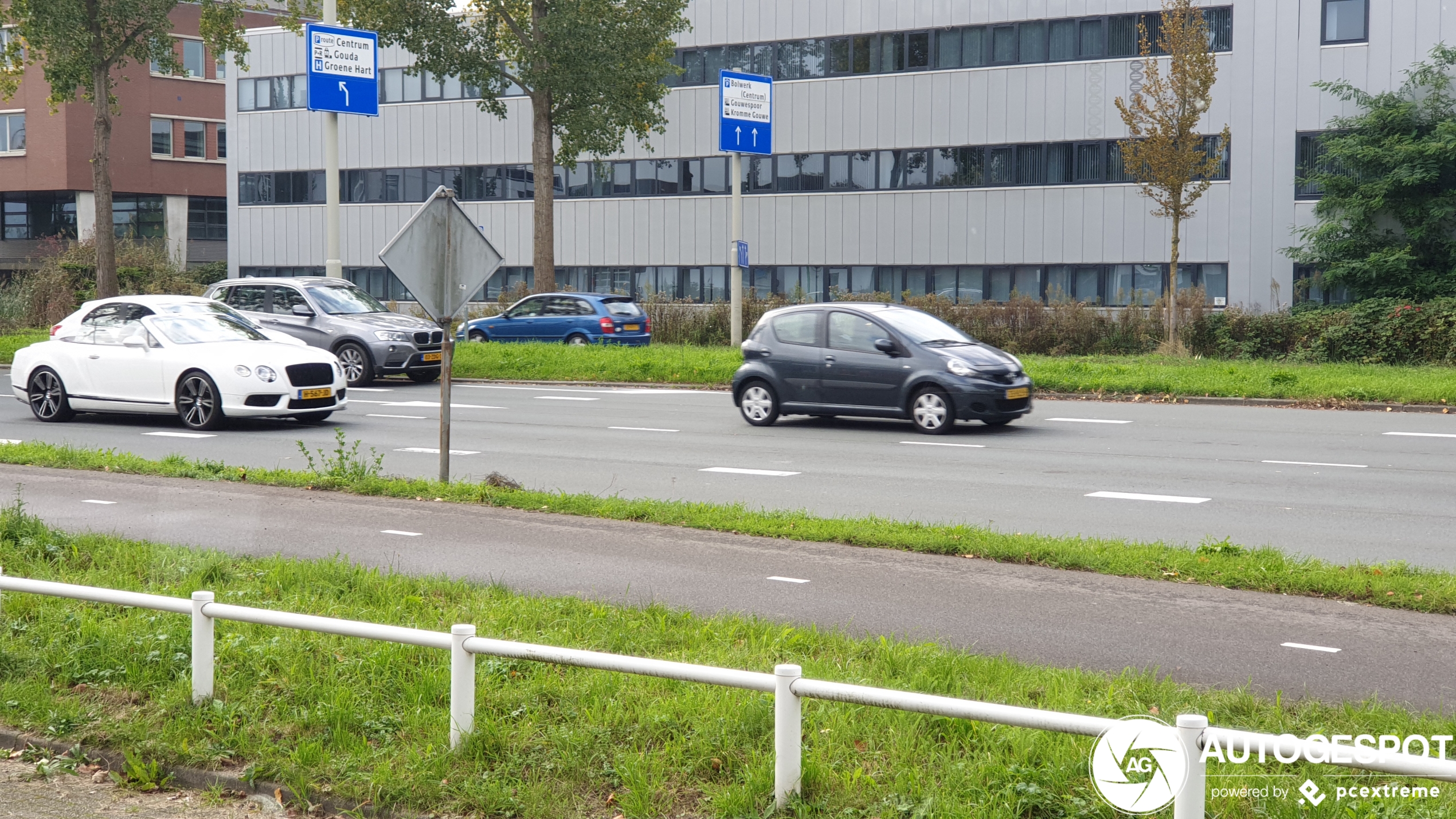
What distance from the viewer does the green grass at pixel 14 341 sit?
29484 mm

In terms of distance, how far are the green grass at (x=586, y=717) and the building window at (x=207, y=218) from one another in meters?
63.7

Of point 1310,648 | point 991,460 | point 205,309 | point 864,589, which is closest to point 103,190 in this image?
point 205,309

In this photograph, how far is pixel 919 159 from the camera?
40.8 m

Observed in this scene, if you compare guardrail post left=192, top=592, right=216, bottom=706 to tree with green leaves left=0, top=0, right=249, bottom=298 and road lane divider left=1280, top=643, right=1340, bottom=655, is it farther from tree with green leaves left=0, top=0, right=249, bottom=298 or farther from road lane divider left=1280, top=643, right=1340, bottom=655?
tree with green leaves left=0, top=0, right=249, bottom=298

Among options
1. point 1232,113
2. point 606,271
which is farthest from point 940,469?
point 606,271

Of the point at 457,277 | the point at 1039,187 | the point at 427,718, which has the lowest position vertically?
the point at 427,718

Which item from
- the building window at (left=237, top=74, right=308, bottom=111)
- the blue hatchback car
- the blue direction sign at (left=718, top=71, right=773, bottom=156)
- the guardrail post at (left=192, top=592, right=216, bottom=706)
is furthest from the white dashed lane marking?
the building window at (left=237, top=74, right=308, bottom=111)

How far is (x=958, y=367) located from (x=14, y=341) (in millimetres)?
23219

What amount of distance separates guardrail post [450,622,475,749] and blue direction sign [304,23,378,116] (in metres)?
19.5

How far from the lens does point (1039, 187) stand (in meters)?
38.9

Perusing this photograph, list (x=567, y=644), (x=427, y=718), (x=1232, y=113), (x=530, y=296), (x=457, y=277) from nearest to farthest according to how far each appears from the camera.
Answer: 1. (x=427, y=718)
2. (x=567, y=644)
3. (x=457, y=277)
4. (x=530, y=296)
5. (x=1232, y=113)

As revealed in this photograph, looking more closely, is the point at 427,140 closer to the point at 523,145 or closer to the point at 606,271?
the point at 523,145

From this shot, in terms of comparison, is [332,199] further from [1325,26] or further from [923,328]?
[1325,26]

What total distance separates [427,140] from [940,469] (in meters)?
38.9
